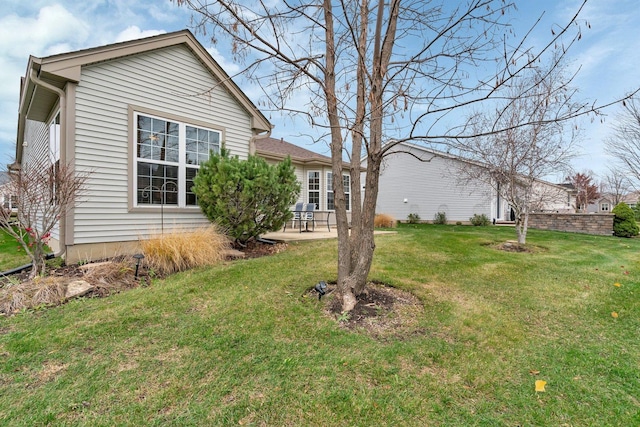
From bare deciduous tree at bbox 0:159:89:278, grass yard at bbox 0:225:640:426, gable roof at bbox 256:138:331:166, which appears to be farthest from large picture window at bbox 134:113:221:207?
gable roof at bbox 256:138:331:166

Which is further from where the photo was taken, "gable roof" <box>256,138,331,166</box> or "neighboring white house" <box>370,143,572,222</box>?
"neighboring white house" <box>370,143,572,222</box>

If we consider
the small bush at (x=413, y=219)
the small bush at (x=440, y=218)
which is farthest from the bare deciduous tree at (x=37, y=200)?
the small bush at (x=440, y=218)

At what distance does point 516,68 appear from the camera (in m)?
2.50

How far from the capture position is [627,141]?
12539 mm

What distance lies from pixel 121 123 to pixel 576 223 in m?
18.0

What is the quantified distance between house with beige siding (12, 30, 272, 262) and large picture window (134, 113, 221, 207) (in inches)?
0.8

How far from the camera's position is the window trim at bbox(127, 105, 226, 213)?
240 inches

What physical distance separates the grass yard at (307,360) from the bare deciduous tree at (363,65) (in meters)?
0.98

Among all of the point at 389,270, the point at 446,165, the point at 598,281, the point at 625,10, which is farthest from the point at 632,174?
the point at 389,270

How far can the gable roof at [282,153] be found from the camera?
37.9 ft

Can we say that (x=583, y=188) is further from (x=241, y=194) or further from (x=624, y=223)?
(x=241, y=194)

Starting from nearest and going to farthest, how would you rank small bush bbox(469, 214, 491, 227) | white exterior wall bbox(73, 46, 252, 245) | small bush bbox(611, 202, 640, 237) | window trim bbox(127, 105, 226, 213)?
white exterior wall bbox(73, 46, 252, 245) < window trim bbox(127, 105, 226, 213) < small bush bbox(611, 202, 640, 237) < small bush bbox(469, 214, 491, 227)

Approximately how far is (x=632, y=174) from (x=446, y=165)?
792 cm

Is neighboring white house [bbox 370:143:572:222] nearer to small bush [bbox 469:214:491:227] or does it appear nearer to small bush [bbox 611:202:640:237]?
small bush [bbox 469:214:491:227]
